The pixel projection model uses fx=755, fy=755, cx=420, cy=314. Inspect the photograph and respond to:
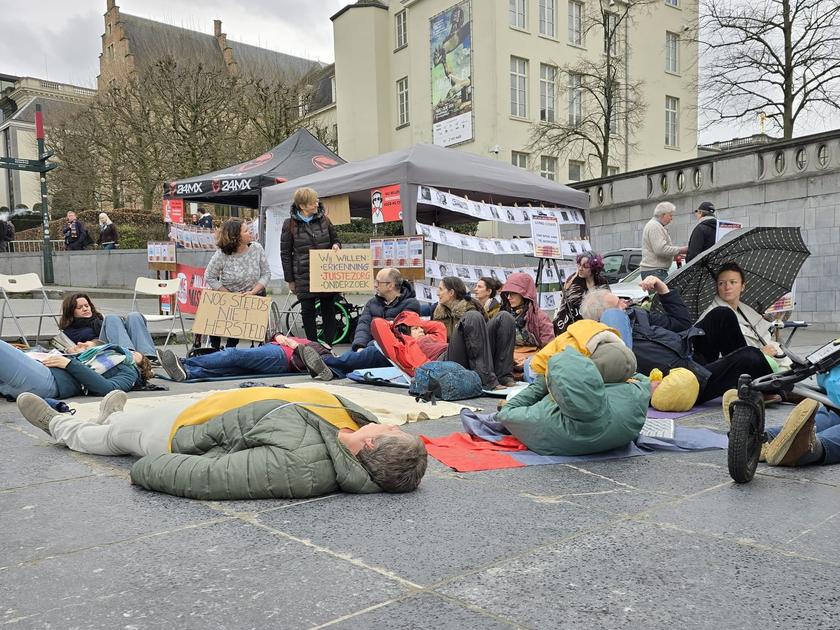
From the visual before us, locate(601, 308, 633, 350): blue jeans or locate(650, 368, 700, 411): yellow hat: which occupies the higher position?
locate(601, 308, 633, 350): blue jeans

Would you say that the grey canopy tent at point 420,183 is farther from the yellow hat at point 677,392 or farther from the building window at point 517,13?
the building window at point 517,13

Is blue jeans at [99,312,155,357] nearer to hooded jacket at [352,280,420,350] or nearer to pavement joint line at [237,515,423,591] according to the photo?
hooded jacket at [352,280,420,350]

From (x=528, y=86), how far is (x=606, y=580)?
31.3 meters

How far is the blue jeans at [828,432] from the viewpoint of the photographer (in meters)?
4.20

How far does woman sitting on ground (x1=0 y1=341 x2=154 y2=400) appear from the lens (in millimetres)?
6094

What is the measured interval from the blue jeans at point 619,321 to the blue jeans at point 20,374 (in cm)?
457

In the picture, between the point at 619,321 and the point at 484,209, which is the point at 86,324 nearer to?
the point at 619,321

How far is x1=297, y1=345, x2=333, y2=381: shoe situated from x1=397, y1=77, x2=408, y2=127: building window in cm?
2935

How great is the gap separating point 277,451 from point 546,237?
30.2 ft

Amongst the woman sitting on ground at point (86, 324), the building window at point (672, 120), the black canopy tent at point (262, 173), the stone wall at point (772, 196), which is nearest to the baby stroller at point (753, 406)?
the woman sitting on ground at point (86, 324)

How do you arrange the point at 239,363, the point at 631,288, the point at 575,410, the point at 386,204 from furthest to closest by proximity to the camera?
the point at 631,288 < the point at 386,204 < the point at 239,363 < the point at 575,410

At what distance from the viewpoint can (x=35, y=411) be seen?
4609 mm

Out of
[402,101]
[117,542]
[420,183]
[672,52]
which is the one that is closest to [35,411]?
[117,542]

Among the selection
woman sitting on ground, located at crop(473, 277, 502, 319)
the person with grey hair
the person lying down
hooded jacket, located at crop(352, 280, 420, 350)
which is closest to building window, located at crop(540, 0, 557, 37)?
the person with grey hair
